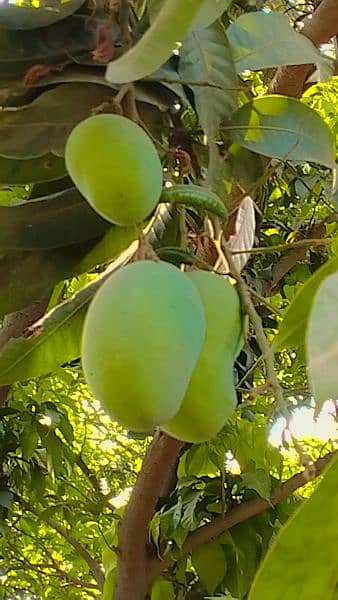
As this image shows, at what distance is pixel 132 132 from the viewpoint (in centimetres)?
47

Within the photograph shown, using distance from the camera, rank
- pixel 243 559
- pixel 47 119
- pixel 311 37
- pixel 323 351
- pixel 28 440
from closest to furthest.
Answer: pixel 323 351 < pixel 47 119 < pixel 311 37 < pixel 243 559 < pixel 28 440

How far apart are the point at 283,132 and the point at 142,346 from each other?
0.25m

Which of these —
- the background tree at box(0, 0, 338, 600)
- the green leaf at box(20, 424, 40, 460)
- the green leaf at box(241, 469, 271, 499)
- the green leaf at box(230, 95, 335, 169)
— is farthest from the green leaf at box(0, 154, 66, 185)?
the green leaf at box(20, 424, 40, 460)

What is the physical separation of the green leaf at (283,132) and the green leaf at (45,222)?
11 centimetres

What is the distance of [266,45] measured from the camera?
2.05 ft

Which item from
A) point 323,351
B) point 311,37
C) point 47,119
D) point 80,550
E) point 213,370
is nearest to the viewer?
point 323,351

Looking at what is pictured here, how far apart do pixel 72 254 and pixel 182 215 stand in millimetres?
87

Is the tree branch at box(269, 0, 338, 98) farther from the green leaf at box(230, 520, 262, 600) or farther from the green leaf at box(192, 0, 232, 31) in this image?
the green leaf at box(230, 520, 262, 600)

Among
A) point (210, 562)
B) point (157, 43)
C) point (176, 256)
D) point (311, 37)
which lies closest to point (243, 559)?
point (210, 562)

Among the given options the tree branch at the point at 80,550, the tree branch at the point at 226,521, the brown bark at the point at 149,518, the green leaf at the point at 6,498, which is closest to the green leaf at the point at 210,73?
the brown bark at the point at 149,518

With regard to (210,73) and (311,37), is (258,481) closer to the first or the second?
(311,37)

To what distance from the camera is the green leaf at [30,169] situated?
0.57 metres

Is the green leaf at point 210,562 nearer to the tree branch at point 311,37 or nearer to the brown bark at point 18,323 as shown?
the brown bark at point 18,323

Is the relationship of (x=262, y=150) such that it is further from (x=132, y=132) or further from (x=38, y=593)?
(x=38, y=593)
